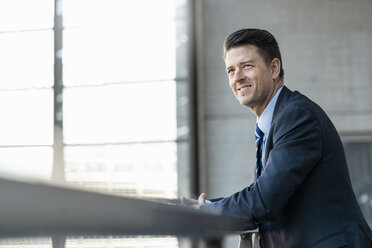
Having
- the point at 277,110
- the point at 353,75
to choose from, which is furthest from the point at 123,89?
the point at 277,110

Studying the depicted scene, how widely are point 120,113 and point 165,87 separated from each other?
752 mm

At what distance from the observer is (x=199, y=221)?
0.81 meters

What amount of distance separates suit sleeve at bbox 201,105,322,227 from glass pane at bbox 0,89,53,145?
5.44 m

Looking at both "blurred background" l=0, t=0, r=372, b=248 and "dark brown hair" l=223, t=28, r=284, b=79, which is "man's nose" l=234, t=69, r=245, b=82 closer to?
"dark brown hair" l=223, t=28, r=284, b=79

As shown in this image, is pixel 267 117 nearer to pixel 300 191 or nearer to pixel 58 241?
pixel 300 191

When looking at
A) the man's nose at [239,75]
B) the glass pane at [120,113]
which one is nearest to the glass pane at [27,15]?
the glass pane at [120,113]

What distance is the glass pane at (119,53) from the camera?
6191mm

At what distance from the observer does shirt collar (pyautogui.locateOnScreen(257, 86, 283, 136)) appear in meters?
1.53

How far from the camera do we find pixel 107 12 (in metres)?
6.70

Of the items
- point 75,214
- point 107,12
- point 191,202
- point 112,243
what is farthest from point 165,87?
point 75,214

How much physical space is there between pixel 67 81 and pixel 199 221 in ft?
19.5

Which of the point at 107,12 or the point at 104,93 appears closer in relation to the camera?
the point at 104,93

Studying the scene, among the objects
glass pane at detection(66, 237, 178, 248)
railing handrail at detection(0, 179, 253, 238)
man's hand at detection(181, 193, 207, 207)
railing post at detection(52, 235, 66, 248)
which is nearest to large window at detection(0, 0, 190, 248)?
man's hand at detection(181, 193, 207, 207)

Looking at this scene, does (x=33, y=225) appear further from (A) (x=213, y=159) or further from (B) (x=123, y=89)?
(B) (x=123, y=89)
